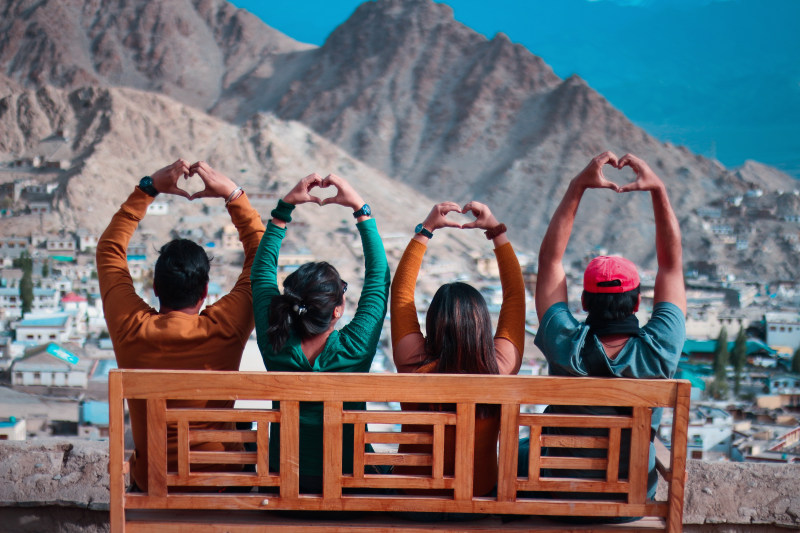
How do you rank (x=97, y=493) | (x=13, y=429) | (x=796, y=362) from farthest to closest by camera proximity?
1. (x=796, y=362)
2. (x=13, y=429)
3. (x=97, y=493)

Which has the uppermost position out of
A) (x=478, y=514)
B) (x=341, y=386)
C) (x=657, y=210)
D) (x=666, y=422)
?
(x=657, y=210)

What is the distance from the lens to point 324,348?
2.11m

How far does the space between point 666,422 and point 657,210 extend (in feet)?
51.1

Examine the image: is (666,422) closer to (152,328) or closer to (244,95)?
(152,328)

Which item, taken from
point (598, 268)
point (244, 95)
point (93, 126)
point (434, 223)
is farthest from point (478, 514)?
point (244, 95)

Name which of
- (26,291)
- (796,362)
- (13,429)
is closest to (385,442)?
(13,429)

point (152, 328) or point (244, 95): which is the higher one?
point (244, 95)

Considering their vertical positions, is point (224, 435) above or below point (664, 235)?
below

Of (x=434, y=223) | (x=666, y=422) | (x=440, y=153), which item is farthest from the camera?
(x=440, y=153)

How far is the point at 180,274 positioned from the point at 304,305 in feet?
1.33

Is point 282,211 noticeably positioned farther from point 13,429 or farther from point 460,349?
point 13,429

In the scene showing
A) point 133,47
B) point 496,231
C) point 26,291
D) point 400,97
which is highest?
point 133,47

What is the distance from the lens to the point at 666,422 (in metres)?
16.6

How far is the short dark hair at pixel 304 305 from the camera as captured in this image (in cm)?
207
